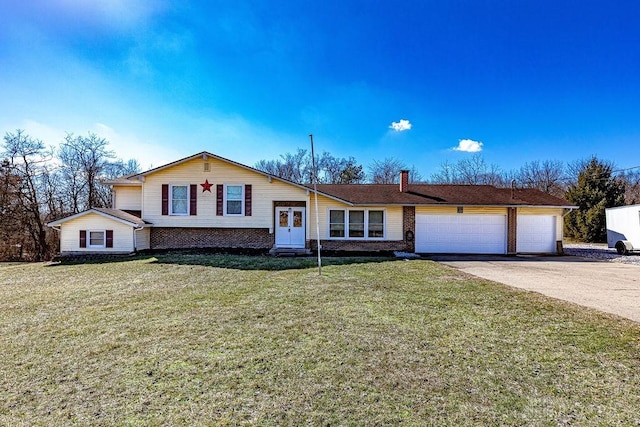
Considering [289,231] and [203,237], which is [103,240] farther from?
[289,231]

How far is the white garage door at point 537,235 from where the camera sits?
52.7 feet

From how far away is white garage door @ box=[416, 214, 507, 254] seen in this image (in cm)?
1598

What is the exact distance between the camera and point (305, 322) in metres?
5.20

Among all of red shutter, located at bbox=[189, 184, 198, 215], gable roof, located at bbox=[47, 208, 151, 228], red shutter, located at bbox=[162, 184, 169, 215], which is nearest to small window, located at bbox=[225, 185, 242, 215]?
red shutter, located at bbox=[189, 184, 198, 215]

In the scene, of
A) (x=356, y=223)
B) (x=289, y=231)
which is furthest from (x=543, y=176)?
(x=289, y=231)

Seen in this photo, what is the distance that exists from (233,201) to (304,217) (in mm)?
3640

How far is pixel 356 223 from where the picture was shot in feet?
53.7

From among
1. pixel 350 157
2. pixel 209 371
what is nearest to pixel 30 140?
pixel 350 157

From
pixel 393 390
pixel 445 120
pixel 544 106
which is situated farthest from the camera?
pixel 445 120

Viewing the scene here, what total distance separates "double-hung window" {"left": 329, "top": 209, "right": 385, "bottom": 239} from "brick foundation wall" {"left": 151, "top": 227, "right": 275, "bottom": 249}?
3463mm

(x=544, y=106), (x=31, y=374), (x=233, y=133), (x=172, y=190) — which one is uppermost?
(x=544, y=106)

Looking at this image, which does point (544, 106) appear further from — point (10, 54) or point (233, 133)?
point (10, 54)

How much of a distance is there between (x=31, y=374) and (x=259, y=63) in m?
13.5

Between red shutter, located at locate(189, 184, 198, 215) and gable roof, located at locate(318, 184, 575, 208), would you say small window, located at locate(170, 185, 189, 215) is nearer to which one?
red shutter, located at locate(189, 184, 198, 215)
